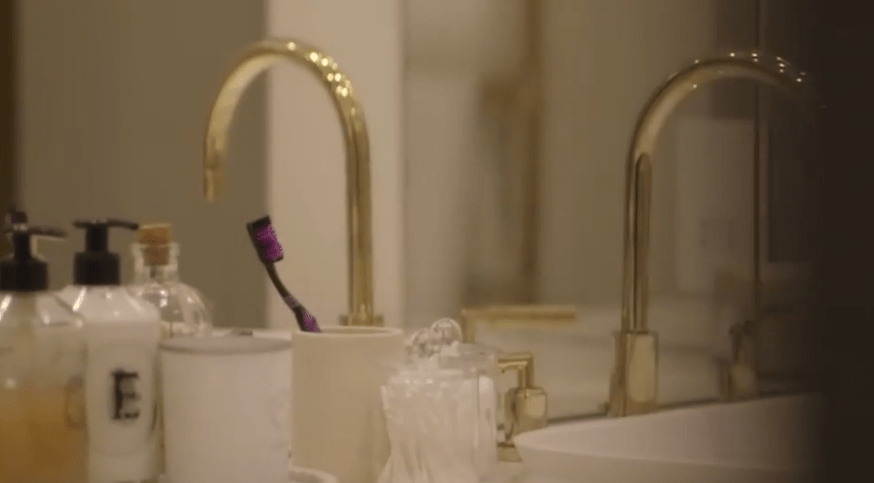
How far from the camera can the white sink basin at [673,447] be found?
26.4 inches

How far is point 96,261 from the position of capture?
0.68m

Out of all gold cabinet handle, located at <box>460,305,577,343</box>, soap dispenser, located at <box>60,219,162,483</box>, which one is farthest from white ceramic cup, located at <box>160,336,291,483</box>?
gold cabinet handle, located at <box>460,305,577,343</box>

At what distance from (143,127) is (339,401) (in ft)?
1.49

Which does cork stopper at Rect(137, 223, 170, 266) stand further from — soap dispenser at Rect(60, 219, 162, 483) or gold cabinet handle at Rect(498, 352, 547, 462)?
gold cabinet handle at Rect(498, 352, 547, 462)

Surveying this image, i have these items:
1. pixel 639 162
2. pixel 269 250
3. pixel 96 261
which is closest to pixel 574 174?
pixel 639 162

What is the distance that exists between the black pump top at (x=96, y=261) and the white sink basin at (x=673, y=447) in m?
0.32

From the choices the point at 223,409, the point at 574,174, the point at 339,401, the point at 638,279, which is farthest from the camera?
the point at 574,174

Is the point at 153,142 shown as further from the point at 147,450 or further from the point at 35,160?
Result: the point at 147,450

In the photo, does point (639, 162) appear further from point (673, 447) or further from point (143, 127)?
point (143, 127)

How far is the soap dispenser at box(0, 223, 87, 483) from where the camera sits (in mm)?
627

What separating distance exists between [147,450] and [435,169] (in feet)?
1.46

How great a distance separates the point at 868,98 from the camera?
401 mm

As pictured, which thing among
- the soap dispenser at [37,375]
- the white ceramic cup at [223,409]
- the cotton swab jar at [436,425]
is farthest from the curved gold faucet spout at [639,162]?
the soap dispenser at [37,375]

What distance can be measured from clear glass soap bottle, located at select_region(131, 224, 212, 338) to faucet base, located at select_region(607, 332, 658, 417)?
345 mm
